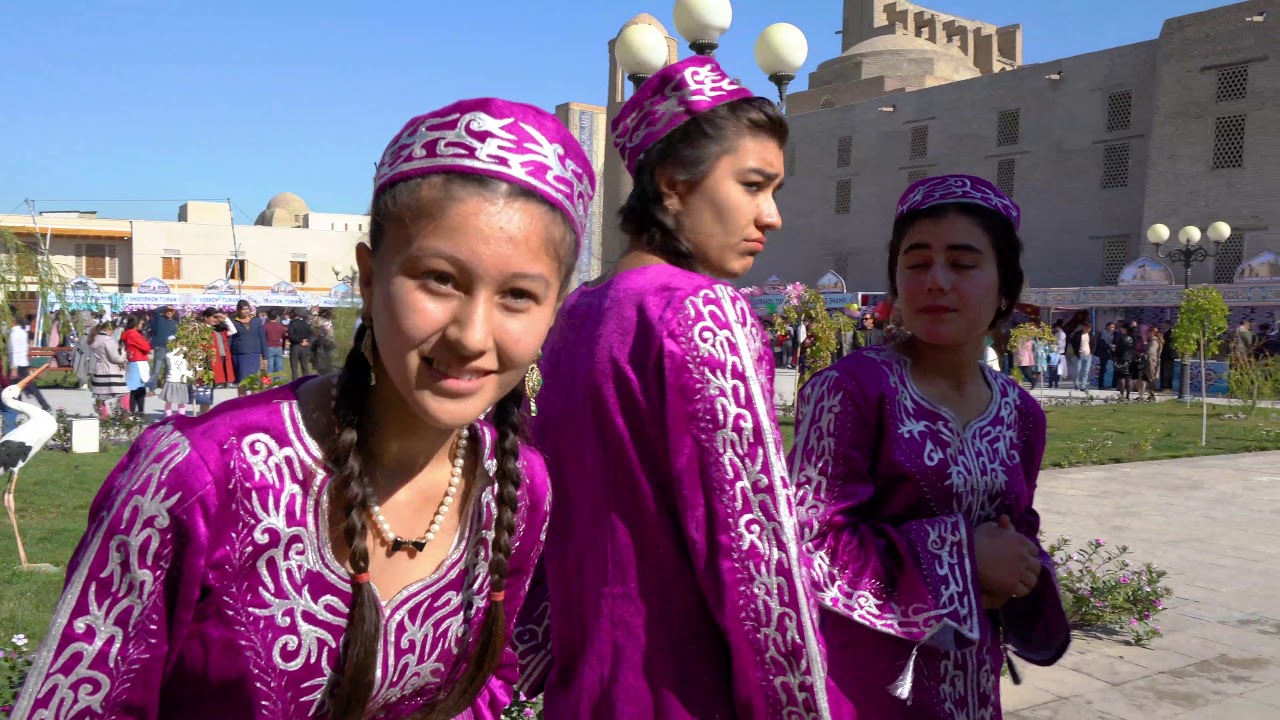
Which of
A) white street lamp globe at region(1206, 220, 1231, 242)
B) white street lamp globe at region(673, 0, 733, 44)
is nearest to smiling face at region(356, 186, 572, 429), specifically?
white street lamp globe at region(673, 0, 733, 44)

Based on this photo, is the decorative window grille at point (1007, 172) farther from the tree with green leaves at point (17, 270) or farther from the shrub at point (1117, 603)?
the tree with green leaves at point (17, 270)

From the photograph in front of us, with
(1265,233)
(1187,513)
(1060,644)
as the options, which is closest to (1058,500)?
(1187,513)

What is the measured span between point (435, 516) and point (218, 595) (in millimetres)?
320

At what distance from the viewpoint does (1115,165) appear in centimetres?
3369

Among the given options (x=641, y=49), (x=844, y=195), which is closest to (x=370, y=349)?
(x=641, y=49)

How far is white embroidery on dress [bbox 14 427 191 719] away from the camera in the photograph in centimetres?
115

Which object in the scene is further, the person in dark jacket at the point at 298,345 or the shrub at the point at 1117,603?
the person in dark jacket at the point at 298,345

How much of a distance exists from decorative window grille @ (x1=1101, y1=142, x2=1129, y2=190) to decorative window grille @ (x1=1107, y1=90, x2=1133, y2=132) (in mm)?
564

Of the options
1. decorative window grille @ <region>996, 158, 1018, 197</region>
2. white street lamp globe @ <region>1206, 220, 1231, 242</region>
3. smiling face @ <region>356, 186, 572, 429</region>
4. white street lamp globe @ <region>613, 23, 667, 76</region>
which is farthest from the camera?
decorative window grille @ <region>996, 158, 1018, 197</region>

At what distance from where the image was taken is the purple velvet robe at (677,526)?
1.47 m

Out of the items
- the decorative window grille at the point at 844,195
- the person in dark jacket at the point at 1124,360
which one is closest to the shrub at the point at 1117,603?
the person in dark jacket at the point at 1124,360

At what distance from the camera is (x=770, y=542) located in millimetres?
1479

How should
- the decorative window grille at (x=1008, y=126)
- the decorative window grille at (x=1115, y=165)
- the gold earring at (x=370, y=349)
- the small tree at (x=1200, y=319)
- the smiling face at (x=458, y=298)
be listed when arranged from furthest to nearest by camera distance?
the decorative window grille at (x=1008, y=126) → the decorative window grille at (x=1115, y=165) → the small tree at (x=1200, y=319) → the gold earring at (x=370, y=349) → the smiling face at (x=458, y=298)

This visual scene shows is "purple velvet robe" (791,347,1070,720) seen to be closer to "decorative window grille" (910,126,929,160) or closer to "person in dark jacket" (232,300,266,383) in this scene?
"person in dark jacket" (232,300,266,383)
